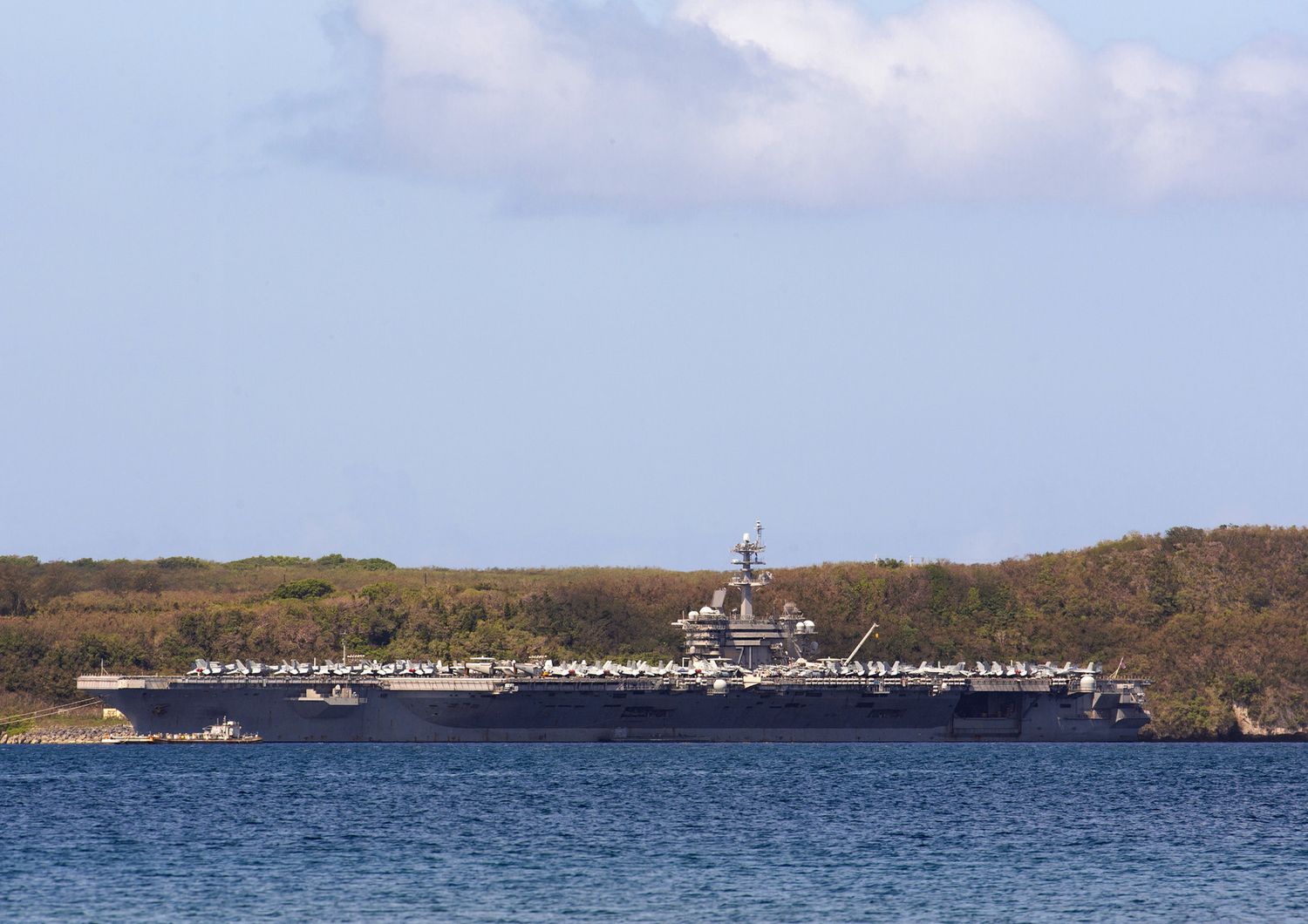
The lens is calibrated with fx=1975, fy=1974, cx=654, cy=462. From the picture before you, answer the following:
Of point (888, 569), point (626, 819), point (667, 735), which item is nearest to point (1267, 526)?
point (888, 569)

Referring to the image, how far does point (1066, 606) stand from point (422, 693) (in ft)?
138

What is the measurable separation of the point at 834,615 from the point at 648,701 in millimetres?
28602

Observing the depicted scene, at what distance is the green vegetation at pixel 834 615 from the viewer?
290 feet

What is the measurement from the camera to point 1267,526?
344ft

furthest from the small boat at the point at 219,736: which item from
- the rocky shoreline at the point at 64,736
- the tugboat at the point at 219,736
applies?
the rocky shoreline at the point at 64,736

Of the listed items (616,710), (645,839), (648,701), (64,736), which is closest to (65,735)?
(64,736)

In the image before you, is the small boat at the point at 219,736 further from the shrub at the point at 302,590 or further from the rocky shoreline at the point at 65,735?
the shrub at the point at 302,590

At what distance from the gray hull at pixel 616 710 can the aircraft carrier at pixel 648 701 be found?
5 centimetres

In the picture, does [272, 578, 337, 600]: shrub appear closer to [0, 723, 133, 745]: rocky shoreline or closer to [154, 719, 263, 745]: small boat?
[0, 723, 133, 745]: rocky shoreline

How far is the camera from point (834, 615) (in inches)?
3812

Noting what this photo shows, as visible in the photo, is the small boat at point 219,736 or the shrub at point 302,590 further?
the shrub at point 302,590

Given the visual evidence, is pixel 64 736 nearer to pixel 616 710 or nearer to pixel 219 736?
pixel 219 736

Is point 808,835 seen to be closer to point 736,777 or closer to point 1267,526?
point 736,777

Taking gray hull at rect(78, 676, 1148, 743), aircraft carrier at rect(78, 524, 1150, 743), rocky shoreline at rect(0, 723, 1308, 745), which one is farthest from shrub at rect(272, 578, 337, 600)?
gray hull at rect(78, 676, 1148, 743)
